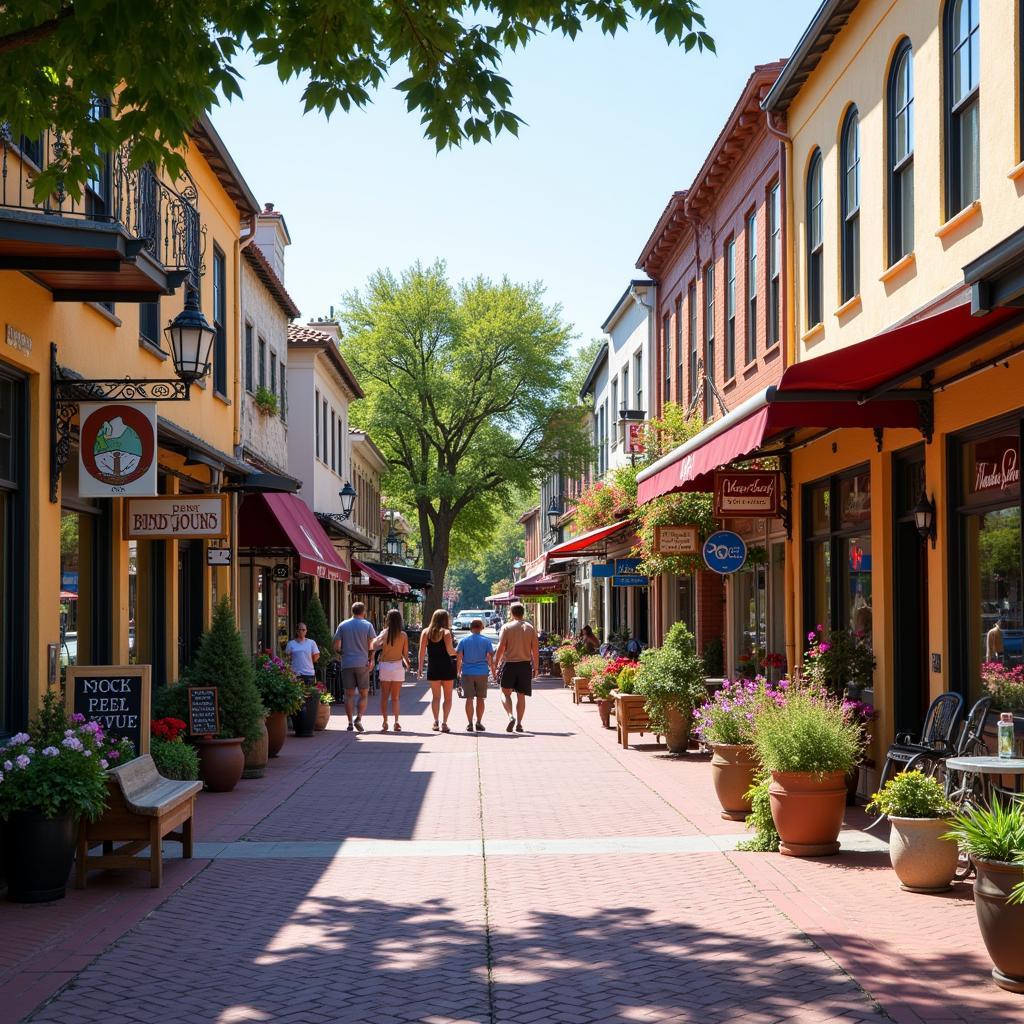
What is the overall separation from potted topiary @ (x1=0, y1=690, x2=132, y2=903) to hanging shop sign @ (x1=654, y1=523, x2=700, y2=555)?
10715mm

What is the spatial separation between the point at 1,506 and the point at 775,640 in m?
10.5

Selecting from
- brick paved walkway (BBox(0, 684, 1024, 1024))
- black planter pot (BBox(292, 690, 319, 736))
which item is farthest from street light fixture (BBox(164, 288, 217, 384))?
black planter pot (BBox(292, 690, 319, 736))

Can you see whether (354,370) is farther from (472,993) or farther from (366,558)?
(472,993)

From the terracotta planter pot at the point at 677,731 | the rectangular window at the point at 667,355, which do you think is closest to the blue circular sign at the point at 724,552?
the terracotta planter pot at the point at 677,731

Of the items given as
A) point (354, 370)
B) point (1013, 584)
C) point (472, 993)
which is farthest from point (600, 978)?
point (354, 370)

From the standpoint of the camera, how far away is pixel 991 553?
33.6 feet

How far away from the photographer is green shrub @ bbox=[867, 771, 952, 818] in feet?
27.1

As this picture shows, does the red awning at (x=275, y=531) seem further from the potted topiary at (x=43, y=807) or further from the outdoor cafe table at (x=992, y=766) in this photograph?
the outdoor cafe table at (x=992, y=766)

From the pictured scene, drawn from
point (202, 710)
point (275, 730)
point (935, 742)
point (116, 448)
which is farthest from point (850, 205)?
point (275, 730)

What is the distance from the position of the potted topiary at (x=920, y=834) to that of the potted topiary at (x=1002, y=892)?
163 cm

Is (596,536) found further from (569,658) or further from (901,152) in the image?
(901,152)

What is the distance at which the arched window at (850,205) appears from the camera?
13812mm

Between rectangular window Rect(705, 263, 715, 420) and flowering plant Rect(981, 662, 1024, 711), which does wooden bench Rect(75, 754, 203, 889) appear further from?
rectangular window Rect(705, 263, 715, 420)

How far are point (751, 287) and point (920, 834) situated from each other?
39.7ft
